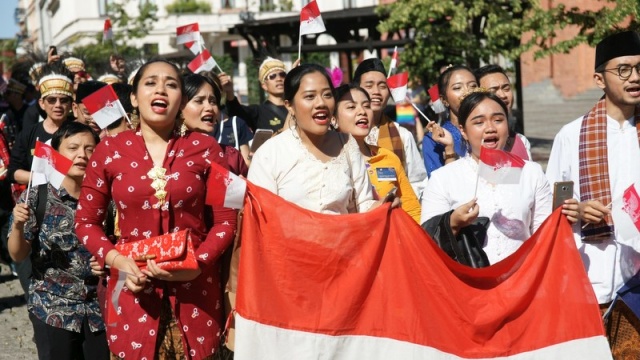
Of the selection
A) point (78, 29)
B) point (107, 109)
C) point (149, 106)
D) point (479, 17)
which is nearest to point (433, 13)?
point (479, 17)

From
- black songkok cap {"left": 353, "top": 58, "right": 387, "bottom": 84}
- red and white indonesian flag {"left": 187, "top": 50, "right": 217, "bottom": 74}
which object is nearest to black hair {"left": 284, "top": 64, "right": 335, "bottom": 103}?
black songkok cap {"left": 353, "top": 58, "right": 387, "bottom": 84}

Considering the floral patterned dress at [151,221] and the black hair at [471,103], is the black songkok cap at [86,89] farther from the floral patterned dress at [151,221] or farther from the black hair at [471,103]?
the black hair at [471,103]

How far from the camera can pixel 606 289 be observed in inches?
211

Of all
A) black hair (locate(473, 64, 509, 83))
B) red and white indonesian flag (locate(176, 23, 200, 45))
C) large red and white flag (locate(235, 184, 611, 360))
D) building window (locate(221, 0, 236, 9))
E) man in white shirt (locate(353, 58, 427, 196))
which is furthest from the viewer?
building window (locate(221, 0, 236, 9))

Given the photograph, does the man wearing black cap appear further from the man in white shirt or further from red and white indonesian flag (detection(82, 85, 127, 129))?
red and white indonesian flag (detection(82, 85, 127, 129))

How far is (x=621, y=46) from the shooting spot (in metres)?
5.45

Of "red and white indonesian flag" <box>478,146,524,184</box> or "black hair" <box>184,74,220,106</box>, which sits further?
"black hair" <box>184,74,220,106</box>

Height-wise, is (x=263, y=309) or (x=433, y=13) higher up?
(x=433, y=13)

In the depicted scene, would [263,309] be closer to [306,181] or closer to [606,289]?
[306,181]

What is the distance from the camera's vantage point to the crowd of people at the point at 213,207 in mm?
4801

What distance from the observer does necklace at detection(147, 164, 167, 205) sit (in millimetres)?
4723

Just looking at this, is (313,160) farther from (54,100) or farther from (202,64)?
(202,64)

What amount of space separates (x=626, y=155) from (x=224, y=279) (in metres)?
2.33

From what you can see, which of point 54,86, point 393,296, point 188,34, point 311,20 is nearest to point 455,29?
point 188,34
